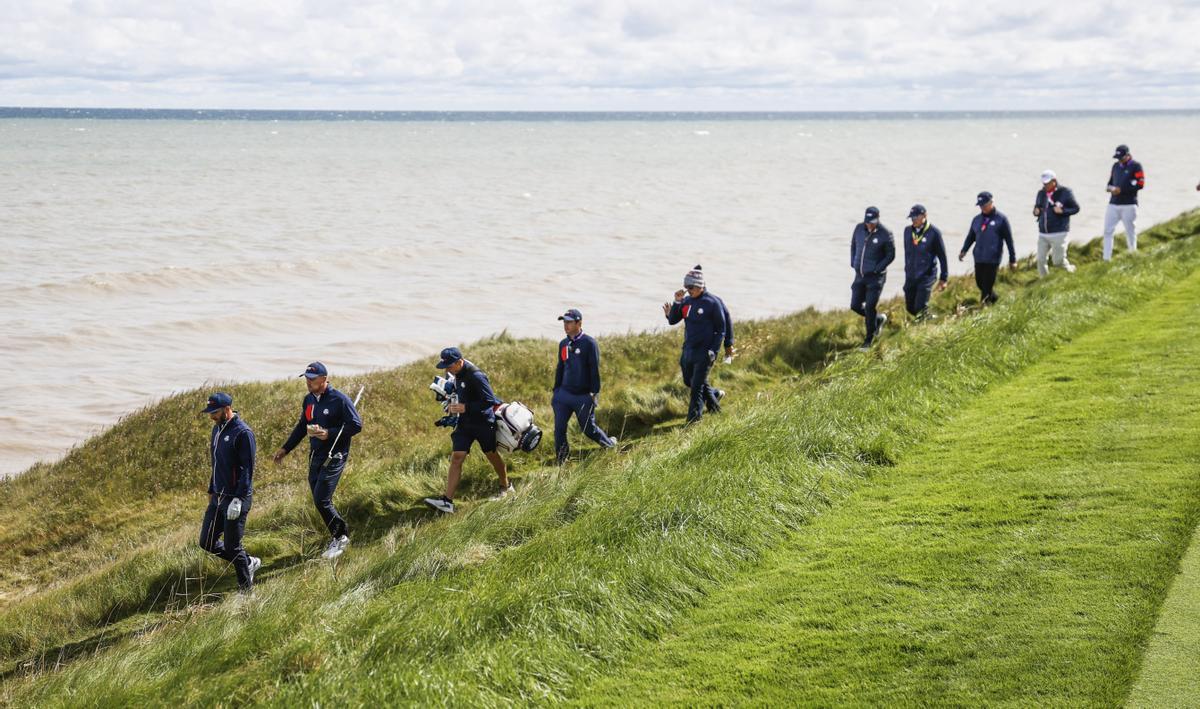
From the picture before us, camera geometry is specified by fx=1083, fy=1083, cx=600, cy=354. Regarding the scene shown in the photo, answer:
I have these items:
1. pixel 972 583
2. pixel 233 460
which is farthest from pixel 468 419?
pixel 972 583

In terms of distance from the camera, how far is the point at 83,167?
269 ft

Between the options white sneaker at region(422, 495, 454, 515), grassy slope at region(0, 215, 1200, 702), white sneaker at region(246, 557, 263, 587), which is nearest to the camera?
grassy slope at region(0, 215, 1200, 702)

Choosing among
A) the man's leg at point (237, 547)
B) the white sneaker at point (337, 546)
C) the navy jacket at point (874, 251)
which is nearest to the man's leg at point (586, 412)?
the white sneaker at point (337, 546)

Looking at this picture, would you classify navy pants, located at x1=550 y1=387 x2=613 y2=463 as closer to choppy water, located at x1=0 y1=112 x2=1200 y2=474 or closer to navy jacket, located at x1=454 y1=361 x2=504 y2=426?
navy jacket, located at x1=454 y1=361 x2=504 y2=426

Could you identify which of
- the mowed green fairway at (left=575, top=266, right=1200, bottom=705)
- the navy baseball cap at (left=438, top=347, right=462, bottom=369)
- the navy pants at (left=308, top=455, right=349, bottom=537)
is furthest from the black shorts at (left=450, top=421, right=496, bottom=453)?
the mowed green fairway at (left=575, top=266, right=1200, bottom=705)

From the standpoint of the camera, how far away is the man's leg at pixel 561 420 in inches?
500

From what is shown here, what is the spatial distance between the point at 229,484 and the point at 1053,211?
1599 cm

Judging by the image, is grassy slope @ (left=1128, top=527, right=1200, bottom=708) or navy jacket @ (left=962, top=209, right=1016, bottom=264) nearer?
grassy slope @ (left=1128, top=527, right=1200, bottom=708)

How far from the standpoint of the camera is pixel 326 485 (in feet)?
36.5

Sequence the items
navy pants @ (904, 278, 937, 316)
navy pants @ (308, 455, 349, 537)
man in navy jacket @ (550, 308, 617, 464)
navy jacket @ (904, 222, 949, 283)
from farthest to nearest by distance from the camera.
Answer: navy pants @ (904, 278, 937, 316) → navy jacket @ (904, 222, 949, 283) → man in navy jacket @ (550, 308, 617, 464) → navy pants @ (308, 455, 349, 537)

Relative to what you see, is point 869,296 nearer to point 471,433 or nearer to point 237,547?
point 471,433

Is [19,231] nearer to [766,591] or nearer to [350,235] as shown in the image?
[350,235]

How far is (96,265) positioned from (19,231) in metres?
11.3

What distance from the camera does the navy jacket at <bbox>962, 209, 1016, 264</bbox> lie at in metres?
17.9
